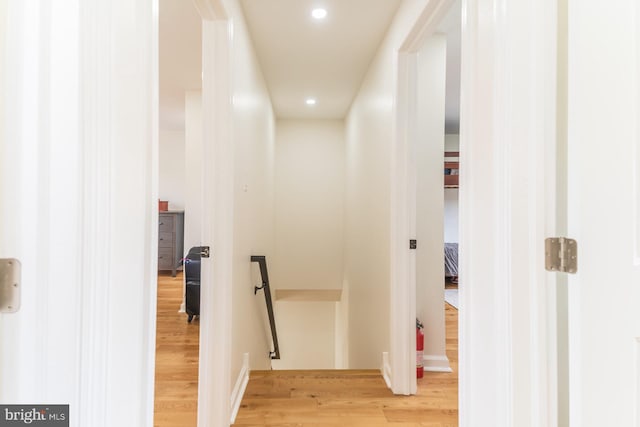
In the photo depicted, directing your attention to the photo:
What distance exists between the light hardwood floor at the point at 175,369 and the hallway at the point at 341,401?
0.38 meters

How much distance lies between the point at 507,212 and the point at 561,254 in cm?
17

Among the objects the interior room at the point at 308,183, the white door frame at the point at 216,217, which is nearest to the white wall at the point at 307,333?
the interior room at the point at 308,183

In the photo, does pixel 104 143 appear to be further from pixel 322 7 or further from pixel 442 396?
pixel 442 396

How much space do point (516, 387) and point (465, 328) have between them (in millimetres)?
249

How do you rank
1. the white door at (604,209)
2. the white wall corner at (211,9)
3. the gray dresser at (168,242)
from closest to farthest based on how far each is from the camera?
the white door at (604,209) → the white wall corner at (211,9) → the gray dresser at (168,242)

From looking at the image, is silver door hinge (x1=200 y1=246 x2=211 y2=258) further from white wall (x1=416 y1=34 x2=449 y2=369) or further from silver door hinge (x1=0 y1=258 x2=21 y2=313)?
white wall (x1=416 y1=34 x2=449 y2=369)

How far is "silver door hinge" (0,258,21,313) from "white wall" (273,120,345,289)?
4633 mm

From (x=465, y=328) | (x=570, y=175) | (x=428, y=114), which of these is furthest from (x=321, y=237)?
(x=570, y=175)

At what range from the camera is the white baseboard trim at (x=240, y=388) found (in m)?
1.82

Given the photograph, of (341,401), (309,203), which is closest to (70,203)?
(341,401)

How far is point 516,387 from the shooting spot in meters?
0.89

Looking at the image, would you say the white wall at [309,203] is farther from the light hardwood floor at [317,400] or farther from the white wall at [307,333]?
the light hardwood floor at [317,400]

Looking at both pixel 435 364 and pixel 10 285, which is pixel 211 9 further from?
pixel 435 364

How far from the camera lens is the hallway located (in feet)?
5.92
